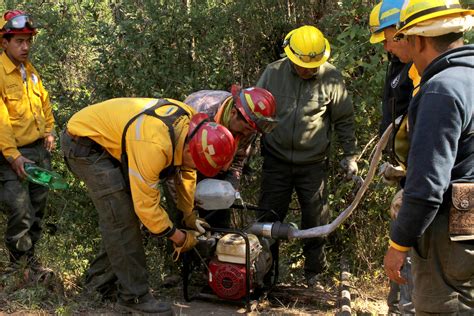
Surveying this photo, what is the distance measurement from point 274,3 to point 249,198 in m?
2.56

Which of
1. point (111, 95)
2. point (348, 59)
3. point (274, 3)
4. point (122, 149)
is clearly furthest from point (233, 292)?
point (274, 3)

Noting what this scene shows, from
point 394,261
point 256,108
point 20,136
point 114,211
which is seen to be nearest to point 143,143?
point 114,211

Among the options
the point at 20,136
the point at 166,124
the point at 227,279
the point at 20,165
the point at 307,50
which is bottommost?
the point at 227,279

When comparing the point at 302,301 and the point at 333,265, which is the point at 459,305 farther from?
the point at 333,265

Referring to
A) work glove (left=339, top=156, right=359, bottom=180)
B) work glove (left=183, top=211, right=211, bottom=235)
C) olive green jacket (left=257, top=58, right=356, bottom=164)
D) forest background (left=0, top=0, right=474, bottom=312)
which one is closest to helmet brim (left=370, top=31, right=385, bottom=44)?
olive green jacket (left=257, top=58, right=356, bottom=164)

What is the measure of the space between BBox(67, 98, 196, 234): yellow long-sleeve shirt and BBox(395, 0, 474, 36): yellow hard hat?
70.5 inches

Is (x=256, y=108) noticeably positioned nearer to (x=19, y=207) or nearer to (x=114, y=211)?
(x=114, y=211)

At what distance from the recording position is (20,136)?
5.45 meters

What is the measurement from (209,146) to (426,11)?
1.73 metres

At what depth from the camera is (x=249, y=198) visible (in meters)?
6.93

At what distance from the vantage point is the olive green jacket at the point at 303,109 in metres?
5.41

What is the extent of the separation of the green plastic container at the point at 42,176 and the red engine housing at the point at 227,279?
60.7 inches

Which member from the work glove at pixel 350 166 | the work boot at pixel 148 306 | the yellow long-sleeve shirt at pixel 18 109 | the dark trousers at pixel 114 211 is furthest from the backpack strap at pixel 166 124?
the work glove at pixel 350 166

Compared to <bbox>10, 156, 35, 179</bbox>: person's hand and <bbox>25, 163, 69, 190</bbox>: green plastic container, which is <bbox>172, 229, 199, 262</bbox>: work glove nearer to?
<bbox>25, 163, 69, 190</bbox>: green plastic container
